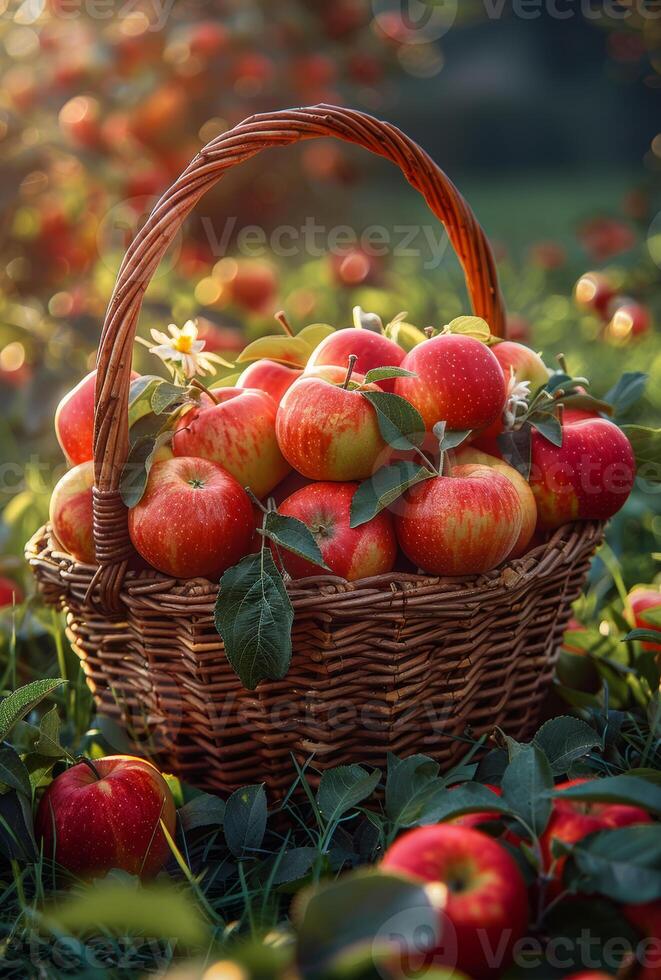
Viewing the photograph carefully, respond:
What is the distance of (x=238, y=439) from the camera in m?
1.05

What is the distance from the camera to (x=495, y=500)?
0.95 meters

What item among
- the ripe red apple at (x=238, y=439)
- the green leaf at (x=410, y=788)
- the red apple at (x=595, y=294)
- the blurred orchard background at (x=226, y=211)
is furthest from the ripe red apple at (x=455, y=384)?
the red apple at (x=595, y=294)

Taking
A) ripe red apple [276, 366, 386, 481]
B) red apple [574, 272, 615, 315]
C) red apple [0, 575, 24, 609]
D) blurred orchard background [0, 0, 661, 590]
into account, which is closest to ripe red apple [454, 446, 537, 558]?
ripe red apple [276, 366, 386, 481]

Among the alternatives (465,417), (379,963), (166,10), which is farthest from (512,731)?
(166,10)

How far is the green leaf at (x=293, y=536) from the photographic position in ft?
2.94

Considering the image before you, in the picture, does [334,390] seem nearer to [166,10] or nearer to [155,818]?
[155,818]

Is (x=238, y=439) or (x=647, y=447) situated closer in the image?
(x=238, y=439)

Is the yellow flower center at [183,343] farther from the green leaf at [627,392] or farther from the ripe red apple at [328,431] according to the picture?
the green leaf at [627,392]

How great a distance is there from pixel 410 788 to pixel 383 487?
1.01 ft

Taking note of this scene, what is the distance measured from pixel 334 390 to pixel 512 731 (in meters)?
0.48

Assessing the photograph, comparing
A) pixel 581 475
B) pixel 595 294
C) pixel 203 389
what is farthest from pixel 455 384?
pixel 595 294

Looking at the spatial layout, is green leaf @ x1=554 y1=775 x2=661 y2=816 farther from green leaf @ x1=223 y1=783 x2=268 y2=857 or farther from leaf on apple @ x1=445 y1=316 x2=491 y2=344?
leaf on apple @ x1=445 y1=316 x2=491 y2=344

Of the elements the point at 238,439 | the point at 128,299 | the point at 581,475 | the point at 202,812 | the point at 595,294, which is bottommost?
the point at 595,294

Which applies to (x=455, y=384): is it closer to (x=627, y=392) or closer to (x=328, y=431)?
(x=328, y=431)
